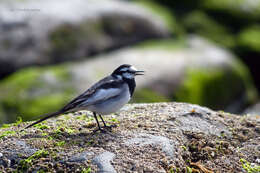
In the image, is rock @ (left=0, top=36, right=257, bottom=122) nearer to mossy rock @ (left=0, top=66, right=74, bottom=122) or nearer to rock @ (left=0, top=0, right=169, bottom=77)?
mossy rock @ (left=0, top=66, right=74, bottom=122)

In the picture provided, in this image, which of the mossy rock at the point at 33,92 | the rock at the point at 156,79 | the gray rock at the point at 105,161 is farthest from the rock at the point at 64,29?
the gray rock at the point at 105,161

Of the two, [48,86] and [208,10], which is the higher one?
[208,10]

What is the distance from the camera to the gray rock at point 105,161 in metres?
5.61

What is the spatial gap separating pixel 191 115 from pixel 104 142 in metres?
1.78

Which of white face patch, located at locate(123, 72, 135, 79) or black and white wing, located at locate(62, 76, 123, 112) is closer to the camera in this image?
black and white wing, located at locate(62, 76, 123, 112)

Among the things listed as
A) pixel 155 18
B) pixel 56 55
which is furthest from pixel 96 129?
pixel 155 18

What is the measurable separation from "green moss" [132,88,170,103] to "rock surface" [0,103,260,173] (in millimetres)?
4971

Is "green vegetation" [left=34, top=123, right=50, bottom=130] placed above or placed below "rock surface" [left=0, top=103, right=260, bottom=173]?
above

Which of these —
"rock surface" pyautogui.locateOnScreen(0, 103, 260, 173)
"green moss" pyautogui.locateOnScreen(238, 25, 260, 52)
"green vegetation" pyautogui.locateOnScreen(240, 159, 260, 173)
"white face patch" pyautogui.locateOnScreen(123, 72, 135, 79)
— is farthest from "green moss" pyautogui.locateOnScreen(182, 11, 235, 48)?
"green vegetation" pyautogui.locateOnScreen(240, 159, 260, 173)

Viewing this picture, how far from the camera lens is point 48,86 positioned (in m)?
12.6

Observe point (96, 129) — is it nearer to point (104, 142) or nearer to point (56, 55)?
point (104, 142)

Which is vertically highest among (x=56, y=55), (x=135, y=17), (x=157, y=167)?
(x=135, y=17)

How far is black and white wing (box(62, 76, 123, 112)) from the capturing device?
266 inches

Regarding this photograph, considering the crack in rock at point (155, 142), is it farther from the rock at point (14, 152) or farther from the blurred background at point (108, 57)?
the blurred background at point (108, 57)
